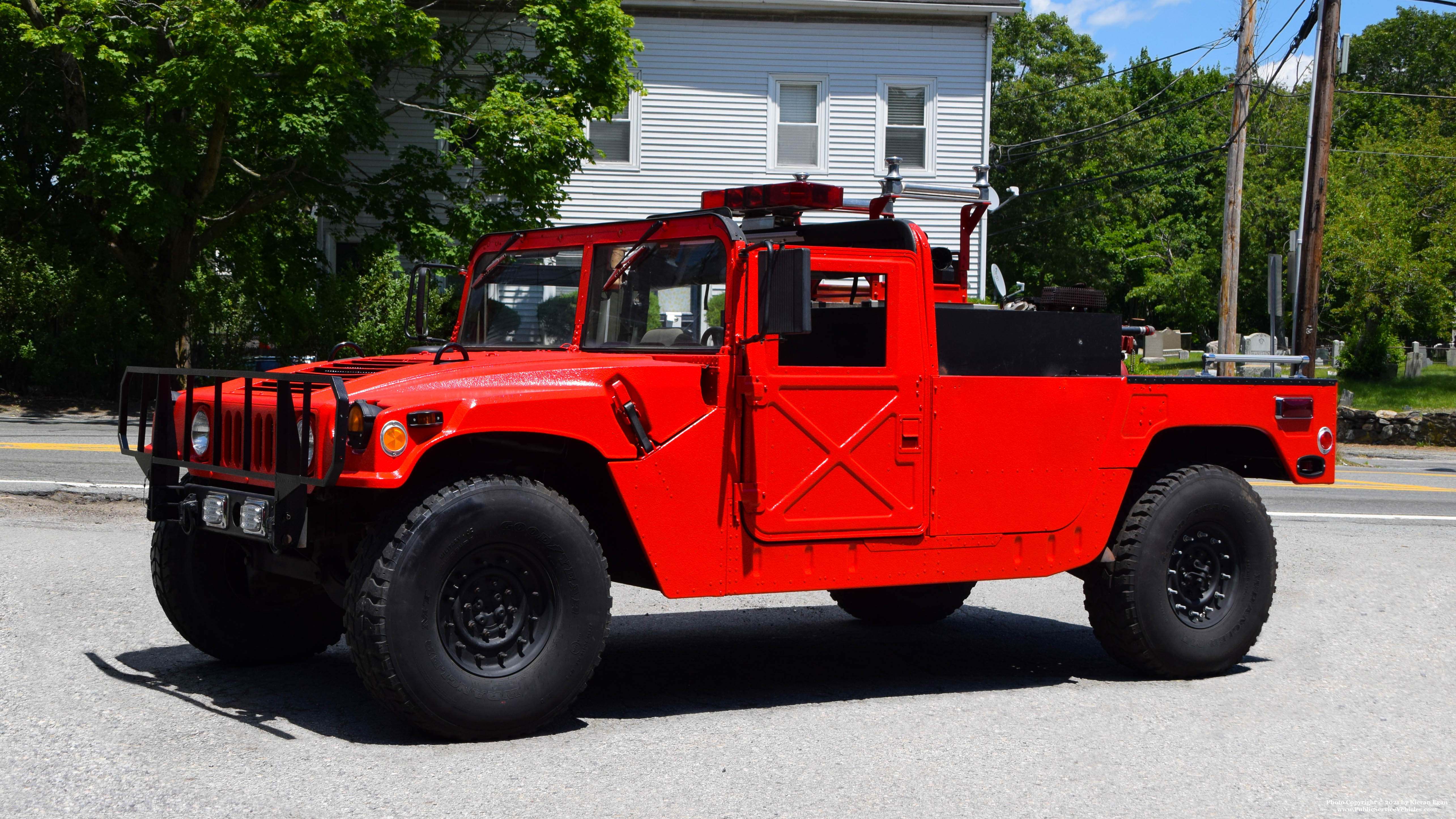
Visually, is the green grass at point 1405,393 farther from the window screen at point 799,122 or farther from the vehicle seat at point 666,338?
the vehicle seat at point 666,338

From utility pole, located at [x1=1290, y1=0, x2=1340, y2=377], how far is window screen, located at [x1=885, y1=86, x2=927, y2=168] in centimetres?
742

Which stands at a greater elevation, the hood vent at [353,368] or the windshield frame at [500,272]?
the windshield frame at [500,272]

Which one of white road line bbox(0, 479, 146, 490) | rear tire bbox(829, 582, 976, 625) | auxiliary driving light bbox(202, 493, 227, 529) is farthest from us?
white road line bbox(0, 479, 146, 490)

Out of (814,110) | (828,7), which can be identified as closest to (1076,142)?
(814,110)

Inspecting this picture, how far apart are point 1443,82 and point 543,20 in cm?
6637

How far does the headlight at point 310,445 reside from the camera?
505 centimetres

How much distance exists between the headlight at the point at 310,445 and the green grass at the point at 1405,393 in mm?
26672

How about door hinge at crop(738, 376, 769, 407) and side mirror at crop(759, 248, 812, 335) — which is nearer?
side mirror at crop(759, 248, 812, 335)

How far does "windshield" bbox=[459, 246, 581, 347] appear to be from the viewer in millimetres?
6406

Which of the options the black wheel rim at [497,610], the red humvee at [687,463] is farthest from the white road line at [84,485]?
the black wheel rim at [497,610]

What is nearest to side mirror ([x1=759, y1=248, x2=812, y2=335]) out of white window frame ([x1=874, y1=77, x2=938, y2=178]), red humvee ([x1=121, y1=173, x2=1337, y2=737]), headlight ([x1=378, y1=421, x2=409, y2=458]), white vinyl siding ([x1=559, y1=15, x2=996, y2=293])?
red humvee ([x1=121, y1=173, x2=1337, y2=737])

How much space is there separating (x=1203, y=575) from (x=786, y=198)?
291cm

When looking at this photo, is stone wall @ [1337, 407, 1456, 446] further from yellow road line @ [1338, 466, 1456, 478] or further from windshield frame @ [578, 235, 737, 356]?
windshield frame @ [578, 235, 737, 356]

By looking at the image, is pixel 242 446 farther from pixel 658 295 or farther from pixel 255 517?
pixel 658 295
